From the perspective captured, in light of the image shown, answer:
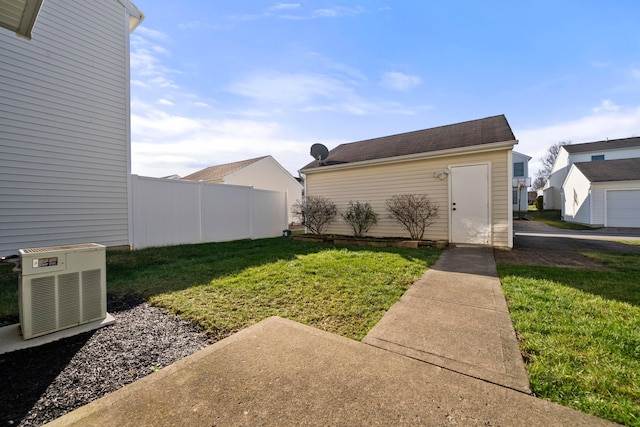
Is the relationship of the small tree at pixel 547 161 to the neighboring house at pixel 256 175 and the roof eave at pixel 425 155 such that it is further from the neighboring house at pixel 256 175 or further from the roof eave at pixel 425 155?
the roof eave at pixel 425 155

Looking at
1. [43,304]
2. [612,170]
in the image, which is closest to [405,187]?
[43,304]

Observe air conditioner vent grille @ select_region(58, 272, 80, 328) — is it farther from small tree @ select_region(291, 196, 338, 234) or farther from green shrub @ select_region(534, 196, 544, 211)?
green shrub @ select_region(534, 196, 544, 211)

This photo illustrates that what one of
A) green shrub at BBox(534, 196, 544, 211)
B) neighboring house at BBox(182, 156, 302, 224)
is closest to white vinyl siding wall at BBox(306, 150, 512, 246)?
neighboring house at BBox(182, 156, 302, 224)

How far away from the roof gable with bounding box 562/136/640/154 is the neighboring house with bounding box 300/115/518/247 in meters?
23.9

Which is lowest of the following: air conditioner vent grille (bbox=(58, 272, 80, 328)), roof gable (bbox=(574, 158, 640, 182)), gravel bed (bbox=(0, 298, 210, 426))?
gravel bed (bbox=(0, 298, 210, 426))

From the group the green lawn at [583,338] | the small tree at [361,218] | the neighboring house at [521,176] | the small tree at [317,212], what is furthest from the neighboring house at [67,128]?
the neighboring house at [521,176]

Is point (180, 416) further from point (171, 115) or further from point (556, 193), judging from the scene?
→ point (556, 193)

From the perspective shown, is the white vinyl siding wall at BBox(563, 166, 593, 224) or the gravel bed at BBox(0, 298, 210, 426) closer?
the gravel bed at BBox(0, 298, 210, 426)

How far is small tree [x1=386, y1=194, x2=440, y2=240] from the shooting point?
26.5 feet

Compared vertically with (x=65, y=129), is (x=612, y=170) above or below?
above

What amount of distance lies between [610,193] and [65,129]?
25006 millimetres

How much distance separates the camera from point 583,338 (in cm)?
222

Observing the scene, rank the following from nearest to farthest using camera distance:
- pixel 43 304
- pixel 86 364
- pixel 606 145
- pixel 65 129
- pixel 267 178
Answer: pixel 86 364, pixel 43 304, pixel 65 129, pixel 267 178, pixel 606 145

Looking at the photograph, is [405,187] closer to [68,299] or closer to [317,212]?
[317,212]
